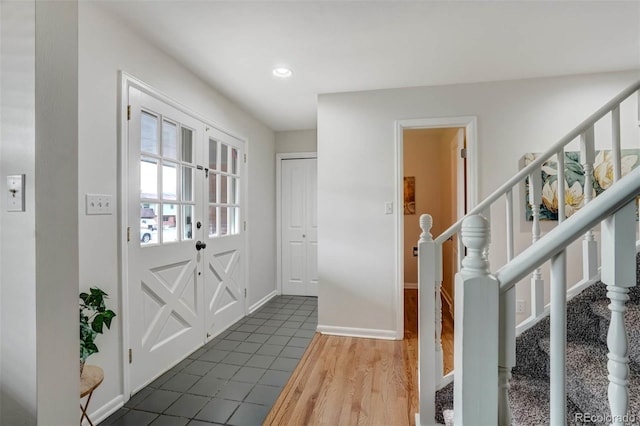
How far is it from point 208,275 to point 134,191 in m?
1.12

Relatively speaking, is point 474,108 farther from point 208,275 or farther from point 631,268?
point 208,275

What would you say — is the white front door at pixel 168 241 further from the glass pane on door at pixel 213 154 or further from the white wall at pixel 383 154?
the white wall at pixel 383 154

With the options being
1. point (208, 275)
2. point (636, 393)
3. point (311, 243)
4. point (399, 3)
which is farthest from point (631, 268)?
point (311, 243)

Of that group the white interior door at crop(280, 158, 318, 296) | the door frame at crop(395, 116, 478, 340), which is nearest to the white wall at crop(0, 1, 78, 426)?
the door frame at crop(395, 116, 478, 340)

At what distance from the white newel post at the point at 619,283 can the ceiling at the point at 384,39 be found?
5.63 feet

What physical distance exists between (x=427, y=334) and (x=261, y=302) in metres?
2.76

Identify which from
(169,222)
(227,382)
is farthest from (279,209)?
(227,382)

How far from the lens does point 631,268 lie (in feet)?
1.98

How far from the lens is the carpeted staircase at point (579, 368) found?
1.12 m

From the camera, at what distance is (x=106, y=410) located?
182 centimetres

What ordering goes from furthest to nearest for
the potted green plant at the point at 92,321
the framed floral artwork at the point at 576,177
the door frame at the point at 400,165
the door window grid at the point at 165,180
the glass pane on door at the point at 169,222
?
the door frame at the point at 400,165, the framed floral artwork at the point at 576,177, the glass pane on door at the point at 169,222, the door window grid at the point at 165,180, the potted green plant at the point at 92,321

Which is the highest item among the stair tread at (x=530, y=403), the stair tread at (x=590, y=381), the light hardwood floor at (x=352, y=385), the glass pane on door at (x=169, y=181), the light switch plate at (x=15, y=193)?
the glass pane on door at (x=169, y=181)

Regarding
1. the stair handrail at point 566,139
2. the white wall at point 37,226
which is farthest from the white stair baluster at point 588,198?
the white wall at point 37,226

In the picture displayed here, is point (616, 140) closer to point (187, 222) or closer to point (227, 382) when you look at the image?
point (227, 382)
